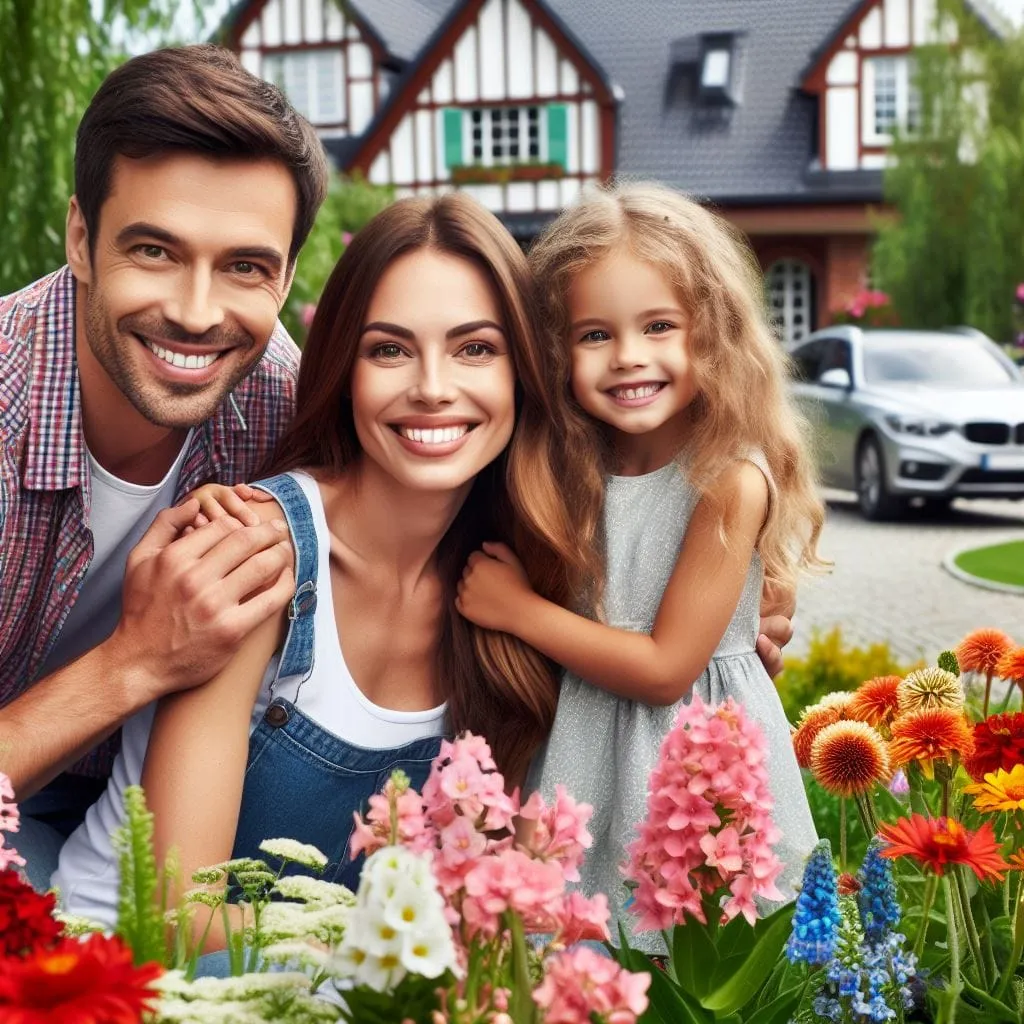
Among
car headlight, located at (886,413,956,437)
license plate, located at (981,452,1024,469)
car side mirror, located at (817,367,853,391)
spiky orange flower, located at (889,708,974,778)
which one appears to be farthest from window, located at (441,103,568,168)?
spiky orange flower, located at (889,708,974,778)

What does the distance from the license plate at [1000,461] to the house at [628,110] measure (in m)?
13.4

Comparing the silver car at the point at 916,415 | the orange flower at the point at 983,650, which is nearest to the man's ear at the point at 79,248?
the orange flower at the point at 983,650

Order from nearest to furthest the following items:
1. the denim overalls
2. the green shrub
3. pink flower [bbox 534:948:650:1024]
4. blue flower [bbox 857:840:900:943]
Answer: pink flower [bbox 534:948:650:1024], blue flower [bbox 857:840:900:943], the denim overalls, the green shrub

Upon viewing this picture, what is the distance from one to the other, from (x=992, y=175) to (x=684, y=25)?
32.8 ft

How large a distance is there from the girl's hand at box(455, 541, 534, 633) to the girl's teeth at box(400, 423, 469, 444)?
27 cm

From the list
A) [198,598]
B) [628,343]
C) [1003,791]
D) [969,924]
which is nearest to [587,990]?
[1003,791]

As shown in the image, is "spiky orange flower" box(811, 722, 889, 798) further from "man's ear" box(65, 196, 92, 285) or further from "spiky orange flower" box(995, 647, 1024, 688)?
"man's ear" box(65, 196, 92, 285)

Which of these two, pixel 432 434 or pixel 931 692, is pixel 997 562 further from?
pixel 432 434

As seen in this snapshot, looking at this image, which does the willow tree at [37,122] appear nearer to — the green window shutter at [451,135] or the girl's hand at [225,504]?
the girl's hand at [225,504]

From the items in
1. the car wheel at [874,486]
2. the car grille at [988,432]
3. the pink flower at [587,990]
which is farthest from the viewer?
the car wheel at [874,486]

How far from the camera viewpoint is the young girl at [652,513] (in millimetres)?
2684

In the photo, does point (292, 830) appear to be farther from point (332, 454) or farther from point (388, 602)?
point (332, 454)

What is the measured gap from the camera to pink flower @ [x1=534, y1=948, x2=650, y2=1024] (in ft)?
4.06

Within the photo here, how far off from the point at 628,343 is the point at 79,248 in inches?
39.4
